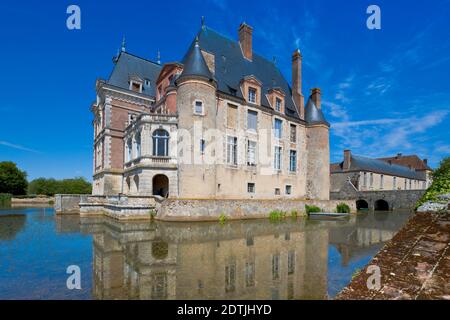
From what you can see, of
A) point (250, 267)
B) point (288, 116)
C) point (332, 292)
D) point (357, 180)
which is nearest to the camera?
point (332, 292)

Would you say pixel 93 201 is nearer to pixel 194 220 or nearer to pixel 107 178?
pixel 107 178

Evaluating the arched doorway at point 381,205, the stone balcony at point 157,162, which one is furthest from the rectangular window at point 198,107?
the arched doorway at point 381,205

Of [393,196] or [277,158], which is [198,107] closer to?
[277,158]

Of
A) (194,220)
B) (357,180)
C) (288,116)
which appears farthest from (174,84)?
(357,180)

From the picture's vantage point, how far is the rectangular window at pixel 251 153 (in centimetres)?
2212

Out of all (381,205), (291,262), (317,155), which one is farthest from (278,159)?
(381,205)

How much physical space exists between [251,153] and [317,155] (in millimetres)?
8409

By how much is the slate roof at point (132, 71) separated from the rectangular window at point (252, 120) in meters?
10.6

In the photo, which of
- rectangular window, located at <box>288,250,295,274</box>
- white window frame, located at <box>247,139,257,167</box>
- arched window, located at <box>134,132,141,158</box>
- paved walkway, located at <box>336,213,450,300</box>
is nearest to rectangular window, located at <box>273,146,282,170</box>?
white window frame, located at <box>247,139,257,167</box>

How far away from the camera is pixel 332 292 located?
484cm

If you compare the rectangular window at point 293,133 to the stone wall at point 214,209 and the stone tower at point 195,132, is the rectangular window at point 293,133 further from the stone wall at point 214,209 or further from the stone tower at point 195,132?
the stone tower at point 195,132

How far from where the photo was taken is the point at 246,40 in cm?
2622

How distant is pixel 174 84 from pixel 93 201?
11157mm

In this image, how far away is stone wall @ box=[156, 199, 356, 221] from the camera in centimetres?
1505
